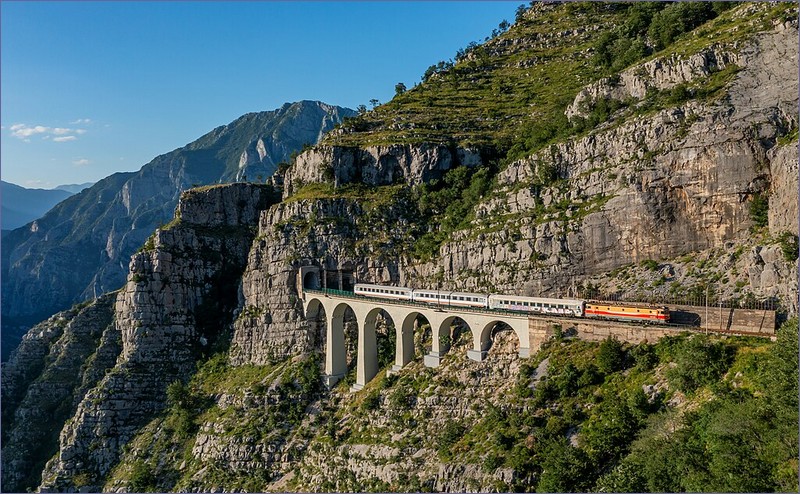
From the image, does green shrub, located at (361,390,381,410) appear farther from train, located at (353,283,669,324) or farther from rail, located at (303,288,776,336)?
train, located at (353,283,669,324)

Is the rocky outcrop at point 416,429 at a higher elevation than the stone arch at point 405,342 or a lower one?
lower

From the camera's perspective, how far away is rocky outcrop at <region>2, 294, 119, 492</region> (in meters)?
82.7

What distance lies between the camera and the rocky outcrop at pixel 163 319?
75.8m

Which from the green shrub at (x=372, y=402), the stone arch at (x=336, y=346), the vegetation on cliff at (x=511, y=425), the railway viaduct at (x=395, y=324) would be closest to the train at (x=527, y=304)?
the railway viaduct at (x=395, y=324)

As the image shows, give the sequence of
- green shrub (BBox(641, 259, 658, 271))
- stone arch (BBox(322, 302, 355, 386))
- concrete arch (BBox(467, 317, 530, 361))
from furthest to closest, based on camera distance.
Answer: stone arch (BBox(322, 302, 355, 386)), green shrub (BBox(641, 259, 658, 271)), concrete arch (BBox(467, 317, 530, 361))

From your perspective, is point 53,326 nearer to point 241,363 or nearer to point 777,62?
point 241,363

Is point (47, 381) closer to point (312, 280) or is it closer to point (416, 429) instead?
point (312, 280)

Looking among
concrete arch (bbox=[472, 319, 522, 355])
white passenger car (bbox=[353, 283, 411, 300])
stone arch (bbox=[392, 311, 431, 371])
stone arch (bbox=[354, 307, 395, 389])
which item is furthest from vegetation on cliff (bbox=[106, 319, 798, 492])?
white passenger car (bbox=[353, 283, 411, 300])

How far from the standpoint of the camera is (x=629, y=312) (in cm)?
4844

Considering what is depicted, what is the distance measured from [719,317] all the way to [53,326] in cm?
9930

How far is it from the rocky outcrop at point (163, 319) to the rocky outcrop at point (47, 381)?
627cm

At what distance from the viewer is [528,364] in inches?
2035

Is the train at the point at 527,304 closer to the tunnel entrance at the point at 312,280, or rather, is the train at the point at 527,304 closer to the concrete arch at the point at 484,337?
the concrete arch at the point at 484,337

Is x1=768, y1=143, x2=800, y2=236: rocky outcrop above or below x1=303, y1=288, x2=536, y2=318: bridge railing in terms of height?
above
